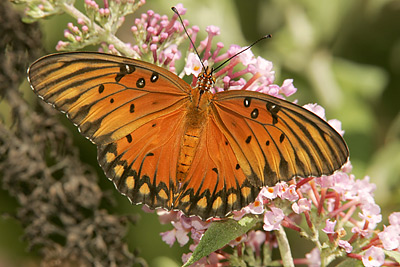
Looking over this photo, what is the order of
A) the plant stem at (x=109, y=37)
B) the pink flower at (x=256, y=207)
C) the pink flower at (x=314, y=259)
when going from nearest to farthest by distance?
the pink flower at (x=256, y=207) < the plant stem at (x=109, y=37) < the pink flower at (x=314, y=259)

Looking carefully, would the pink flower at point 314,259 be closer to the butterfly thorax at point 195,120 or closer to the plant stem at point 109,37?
the butterfly thorax at point 195,120

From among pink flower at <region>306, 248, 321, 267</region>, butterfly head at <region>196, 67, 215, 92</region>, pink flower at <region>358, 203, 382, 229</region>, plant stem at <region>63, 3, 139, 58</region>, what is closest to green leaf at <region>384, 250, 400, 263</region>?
pink flower at <region>358, 203, 382, 229</region>

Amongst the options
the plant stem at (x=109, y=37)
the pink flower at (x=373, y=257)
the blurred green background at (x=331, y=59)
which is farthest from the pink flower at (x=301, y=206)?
the blurred green background at (x=331, y=59)

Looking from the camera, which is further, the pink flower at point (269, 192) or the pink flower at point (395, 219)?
the pink flower at point (395, 219)

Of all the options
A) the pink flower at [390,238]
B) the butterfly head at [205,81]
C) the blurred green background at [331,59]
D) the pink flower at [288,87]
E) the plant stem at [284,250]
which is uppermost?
the blurred green background at [331,59]

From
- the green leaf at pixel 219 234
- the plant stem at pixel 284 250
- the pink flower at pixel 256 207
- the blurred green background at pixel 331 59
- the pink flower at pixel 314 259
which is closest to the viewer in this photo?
the green leaf at pixel 219 234

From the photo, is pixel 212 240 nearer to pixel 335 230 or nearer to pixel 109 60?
pixel 335 230
